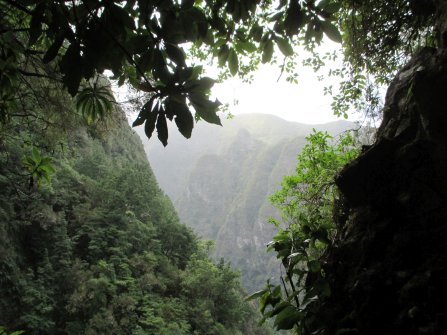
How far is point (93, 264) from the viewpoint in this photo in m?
11.6

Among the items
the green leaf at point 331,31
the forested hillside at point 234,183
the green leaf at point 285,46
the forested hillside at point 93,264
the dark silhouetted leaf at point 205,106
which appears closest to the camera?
the dark silhouetted leaf at point 205,106

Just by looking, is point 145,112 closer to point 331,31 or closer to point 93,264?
point 331,31

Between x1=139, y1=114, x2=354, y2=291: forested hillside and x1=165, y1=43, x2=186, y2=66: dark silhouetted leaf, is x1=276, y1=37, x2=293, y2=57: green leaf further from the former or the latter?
x1=139, y1=114, x2=354, y2=291: forested hillside

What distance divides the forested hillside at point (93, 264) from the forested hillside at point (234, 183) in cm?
4458

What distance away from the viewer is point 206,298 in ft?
43.2

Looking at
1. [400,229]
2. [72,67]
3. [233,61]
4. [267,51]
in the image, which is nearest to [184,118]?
[72,67]

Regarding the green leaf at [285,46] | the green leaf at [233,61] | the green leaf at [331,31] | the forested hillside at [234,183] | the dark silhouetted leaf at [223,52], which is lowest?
the green leaf at [331,31]

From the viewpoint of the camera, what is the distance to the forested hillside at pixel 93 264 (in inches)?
368

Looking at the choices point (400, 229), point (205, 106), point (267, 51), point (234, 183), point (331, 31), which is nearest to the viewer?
point (205, 106)

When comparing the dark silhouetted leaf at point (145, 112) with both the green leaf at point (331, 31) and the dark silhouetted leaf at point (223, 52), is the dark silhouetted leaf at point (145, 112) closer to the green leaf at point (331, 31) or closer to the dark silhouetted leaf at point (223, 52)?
the dark silhouetted leaf at point (223, 52)

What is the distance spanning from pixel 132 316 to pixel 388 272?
968 cm

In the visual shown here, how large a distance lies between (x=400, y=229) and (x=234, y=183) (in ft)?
310

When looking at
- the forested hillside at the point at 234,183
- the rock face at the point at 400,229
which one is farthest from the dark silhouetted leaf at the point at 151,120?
the forested hillside at the point at 234,183

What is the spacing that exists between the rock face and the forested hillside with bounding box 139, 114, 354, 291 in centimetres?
5642
